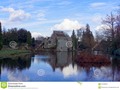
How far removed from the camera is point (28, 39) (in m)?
148

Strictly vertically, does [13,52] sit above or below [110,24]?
below

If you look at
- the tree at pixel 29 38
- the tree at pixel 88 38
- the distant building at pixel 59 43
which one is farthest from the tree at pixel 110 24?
the tree at pixel 29 38

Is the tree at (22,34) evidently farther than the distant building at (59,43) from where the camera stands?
No

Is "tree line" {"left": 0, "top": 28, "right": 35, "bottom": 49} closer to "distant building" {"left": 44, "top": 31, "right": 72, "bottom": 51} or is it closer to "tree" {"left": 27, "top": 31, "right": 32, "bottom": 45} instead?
"tree" {"left": 27, "top": 31, "right": 32, "bottom": 45}

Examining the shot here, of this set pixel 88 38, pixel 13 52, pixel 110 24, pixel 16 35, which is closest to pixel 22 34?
pixel 16 35

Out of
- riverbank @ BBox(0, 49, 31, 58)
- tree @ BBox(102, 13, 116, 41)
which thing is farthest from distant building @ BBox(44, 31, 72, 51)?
tree @ BBox(102, 13, 116, 41)

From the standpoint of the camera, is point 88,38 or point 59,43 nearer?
point 88,38

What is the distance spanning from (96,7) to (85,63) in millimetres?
263

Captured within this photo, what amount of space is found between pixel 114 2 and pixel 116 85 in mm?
383

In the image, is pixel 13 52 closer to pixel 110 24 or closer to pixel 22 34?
pixel 22 34

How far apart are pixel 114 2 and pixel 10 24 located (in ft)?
1.61

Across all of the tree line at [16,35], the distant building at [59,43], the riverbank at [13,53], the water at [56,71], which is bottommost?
the water at [56,71]

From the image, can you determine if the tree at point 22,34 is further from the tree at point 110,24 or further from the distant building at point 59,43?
the tree at point 110,24

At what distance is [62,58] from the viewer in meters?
148
